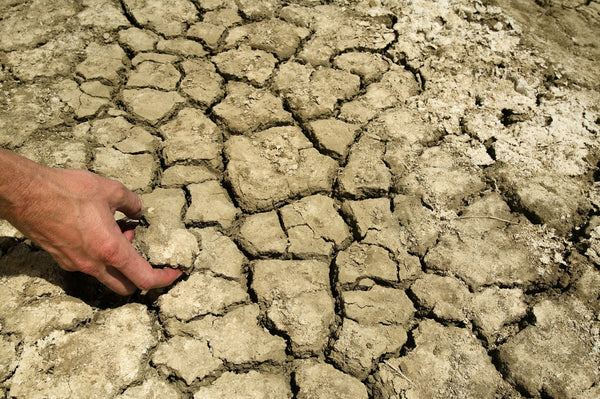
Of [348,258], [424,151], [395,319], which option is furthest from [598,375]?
[424,151]

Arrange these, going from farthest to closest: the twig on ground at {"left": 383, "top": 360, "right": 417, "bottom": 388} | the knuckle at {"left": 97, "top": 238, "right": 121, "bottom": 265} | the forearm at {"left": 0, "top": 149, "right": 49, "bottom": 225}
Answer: the twig on ground at {"left": 383, "top": 360, "right": 417, "bottom": 388}
the knuckle at {"left": 97, "top": 238, "right": 121, "bottom": 265}
the forearm at {"left": 0, "top": 149, "right": 49, "bottom": 225}

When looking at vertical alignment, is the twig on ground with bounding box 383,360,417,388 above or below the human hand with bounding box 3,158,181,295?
below

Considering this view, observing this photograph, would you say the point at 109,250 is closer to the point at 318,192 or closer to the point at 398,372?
the point at 318,192

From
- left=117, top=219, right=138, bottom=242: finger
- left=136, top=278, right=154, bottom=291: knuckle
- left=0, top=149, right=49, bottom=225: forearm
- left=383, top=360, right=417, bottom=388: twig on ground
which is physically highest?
left=0, top=149, right=49, bottom=225: forearm

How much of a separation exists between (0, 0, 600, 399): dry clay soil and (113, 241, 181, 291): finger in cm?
5

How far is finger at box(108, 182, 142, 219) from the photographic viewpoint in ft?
5.12

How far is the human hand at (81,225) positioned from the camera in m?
1.39

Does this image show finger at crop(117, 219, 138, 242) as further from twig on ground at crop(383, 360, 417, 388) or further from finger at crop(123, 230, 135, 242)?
twig on ground at crop(383, 360, 417, 388)

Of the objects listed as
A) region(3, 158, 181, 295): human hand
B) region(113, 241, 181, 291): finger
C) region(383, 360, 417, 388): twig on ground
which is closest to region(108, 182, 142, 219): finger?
region(3, 158, 181, 295): human hand

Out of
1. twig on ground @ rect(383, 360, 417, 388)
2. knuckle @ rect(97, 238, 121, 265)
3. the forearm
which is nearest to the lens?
the forearm

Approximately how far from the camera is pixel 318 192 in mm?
1995

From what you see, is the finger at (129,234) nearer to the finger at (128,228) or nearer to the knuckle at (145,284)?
the finger at (128,228)

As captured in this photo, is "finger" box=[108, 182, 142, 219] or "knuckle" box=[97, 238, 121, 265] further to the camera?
"finger" box=[108, 182, 142, 219]

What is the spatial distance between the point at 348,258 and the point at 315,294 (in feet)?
0.64
